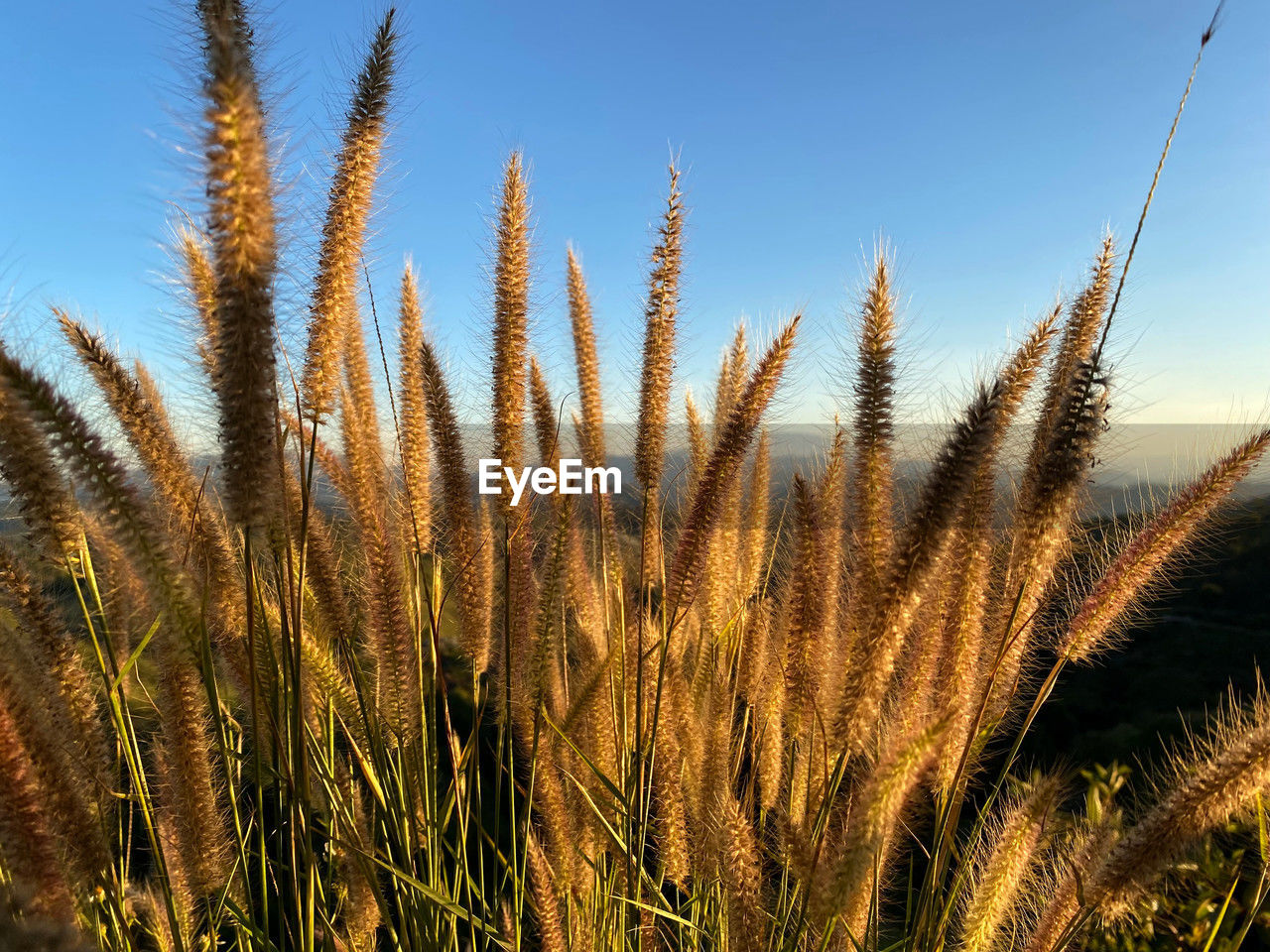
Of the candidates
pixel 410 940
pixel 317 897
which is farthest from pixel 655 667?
pixel 317 897

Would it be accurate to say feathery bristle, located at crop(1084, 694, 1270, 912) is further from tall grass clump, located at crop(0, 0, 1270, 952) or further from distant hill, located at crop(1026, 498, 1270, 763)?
distant hill, located at crop(1026, 498, 1270, 763)

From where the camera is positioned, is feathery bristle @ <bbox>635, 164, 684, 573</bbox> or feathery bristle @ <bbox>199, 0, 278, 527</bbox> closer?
feathery bristle @ <bbox>199, 0, 278, 527</bbox>

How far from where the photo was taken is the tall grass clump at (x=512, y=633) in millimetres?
1248

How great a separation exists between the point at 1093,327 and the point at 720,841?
1.91m

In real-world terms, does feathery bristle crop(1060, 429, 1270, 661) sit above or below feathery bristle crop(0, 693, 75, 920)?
above

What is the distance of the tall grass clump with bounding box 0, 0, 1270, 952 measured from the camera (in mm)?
1248

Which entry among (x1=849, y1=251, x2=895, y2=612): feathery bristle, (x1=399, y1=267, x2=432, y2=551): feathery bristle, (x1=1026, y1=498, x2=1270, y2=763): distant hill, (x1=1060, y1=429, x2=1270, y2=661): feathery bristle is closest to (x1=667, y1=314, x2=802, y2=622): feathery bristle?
(x1=849, y1=251, x2=895, y2=612): feathery bristle

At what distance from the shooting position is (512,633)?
2078 millimetres

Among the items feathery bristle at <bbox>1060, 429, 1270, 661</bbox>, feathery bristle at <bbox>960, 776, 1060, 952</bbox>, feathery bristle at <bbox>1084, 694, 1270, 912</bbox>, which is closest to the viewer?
feathery bristle at <bbox>1084, 694, 1270, 912</bbox>

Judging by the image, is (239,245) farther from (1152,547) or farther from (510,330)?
(1152,547)

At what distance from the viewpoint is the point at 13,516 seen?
4.17ft

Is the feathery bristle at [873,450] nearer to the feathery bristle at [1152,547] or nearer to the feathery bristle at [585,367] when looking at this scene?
the feathery bristle at [1152,547]

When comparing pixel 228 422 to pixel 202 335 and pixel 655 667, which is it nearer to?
pixel 202 335

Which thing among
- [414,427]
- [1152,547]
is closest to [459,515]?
[414,427]
